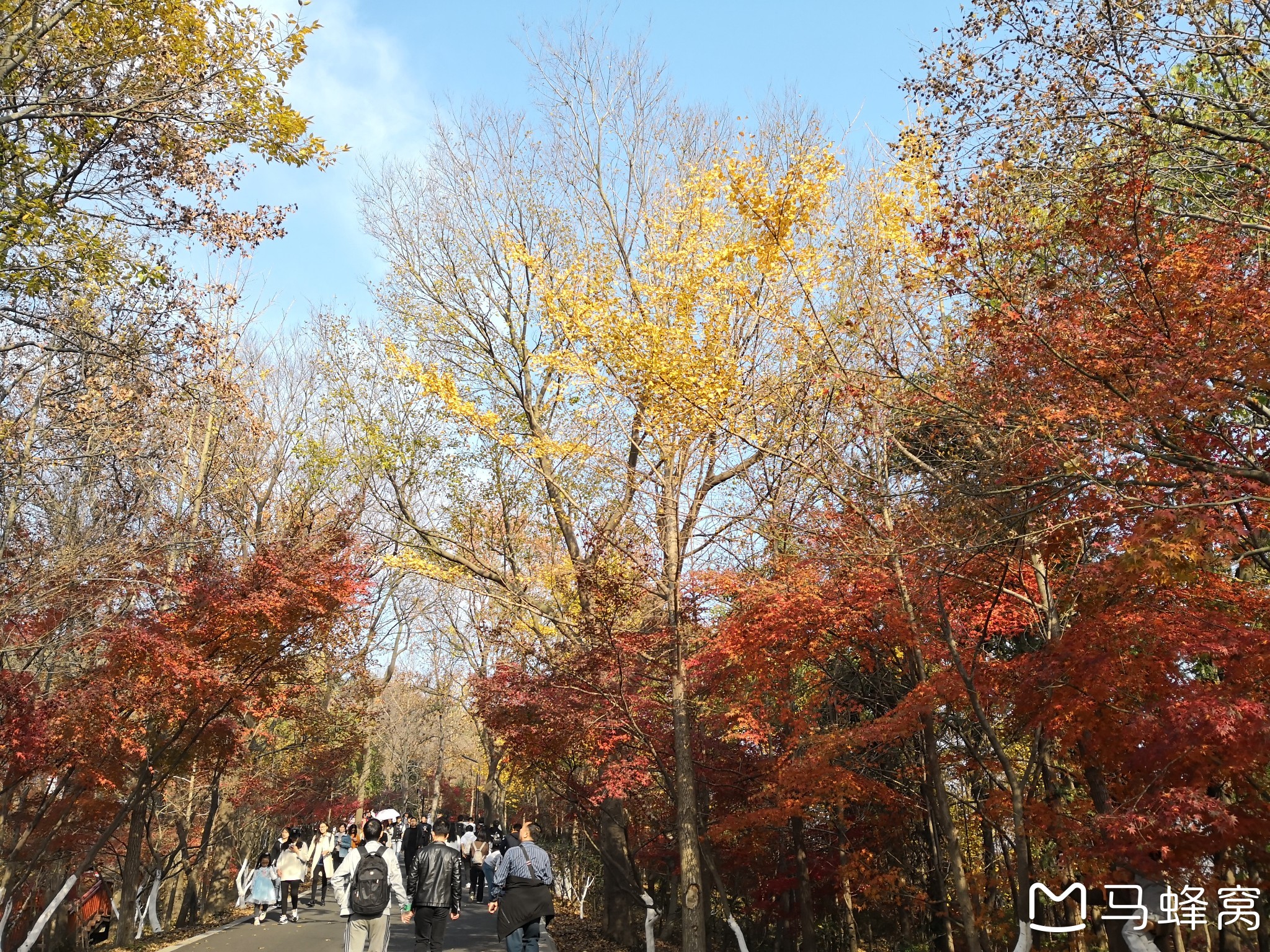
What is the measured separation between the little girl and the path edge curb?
422 millimetres

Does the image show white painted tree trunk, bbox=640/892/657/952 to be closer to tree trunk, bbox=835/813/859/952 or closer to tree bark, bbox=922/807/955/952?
tree trunk, bbox=835/813/859/952

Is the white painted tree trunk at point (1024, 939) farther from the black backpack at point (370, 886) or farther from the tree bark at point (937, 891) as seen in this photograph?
the black backpack at point (370, 886)

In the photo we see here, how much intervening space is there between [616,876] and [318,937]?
4747mm

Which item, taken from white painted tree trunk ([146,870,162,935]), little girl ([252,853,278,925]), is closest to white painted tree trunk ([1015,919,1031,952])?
little girl ([252,853,278,925])

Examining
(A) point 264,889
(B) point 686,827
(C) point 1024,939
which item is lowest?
(A) point 264,889

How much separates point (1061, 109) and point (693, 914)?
341 inches

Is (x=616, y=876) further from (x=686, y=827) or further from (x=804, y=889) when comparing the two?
(x=686, y=827)

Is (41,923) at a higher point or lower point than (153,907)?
higher

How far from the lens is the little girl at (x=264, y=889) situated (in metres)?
15.3

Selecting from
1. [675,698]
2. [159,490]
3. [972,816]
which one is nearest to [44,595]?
[159,490]

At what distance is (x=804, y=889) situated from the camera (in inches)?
490

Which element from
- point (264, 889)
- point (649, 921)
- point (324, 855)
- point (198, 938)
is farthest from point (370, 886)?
point (324, 855)

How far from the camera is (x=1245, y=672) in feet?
23.6

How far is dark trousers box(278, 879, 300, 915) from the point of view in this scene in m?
15.6
